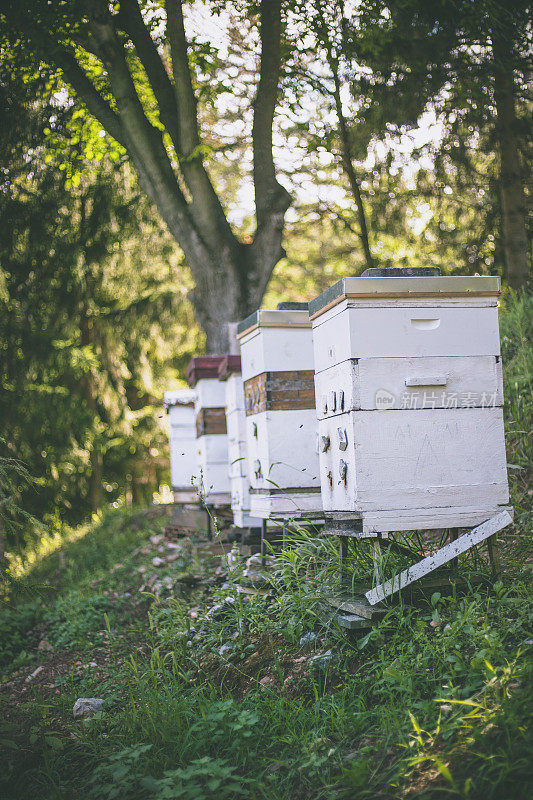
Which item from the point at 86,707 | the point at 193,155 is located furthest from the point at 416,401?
the point at 193,155

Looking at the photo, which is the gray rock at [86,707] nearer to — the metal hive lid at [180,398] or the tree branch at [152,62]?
the metal hive lid at [180,398]

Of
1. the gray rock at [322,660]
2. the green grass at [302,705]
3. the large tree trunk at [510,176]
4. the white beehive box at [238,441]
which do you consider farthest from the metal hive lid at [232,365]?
the large tree trunk at [510,176]

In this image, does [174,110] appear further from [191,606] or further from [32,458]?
[32,458]

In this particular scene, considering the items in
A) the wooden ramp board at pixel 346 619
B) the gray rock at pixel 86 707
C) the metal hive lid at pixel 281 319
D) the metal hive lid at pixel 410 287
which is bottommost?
the gray rock at pixel 86 707

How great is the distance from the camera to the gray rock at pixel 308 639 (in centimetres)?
374

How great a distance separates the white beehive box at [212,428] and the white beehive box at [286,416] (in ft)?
6.37

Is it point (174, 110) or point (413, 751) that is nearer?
point (413, 751)

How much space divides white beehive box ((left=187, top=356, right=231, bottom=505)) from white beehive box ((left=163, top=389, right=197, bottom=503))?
157 centimetres

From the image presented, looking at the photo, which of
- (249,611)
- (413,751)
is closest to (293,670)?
(249,611)

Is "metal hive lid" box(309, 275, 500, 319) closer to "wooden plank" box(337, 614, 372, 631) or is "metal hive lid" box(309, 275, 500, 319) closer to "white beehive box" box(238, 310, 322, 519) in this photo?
"white beehive box" box(238, 310, 322, 519)

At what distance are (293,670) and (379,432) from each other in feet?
4.12

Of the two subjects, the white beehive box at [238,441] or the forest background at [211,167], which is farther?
the forest background at [211,167]

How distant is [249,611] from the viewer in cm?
433

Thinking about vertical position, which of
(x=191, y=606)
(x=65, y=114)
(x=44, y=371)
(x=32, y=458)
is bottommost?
(x=191, y=606)
